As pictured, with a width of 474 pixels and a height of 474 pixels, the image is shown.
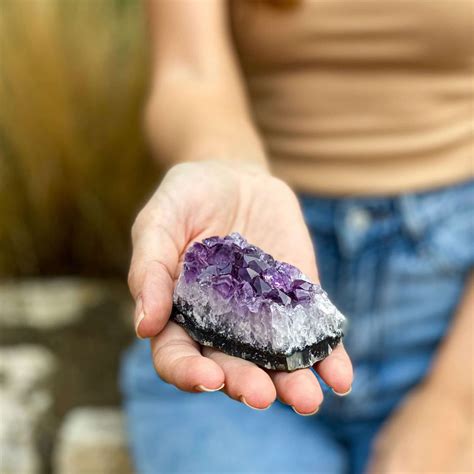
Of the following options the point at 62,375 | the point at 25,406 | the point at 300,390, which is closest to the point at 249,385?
the point at 300,390

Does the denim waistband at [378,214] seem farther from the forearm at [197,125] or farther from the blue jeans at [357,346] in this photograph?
the forearm at [197,125]

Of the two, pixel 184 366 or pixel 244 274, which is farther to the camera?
pixel 244 274

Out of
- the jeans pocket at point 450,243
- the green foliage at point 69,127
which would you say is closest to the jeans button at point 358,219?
the jeans pocket at point 450,243

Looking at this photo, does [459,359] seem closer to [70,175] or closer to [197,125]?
[197,125]

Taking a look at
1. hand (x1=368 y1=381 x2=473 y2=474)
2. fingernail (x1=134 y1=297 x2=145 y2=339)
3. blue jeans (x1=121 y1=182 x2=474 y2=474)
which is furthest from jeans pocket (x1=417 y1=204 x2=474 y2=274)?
fingernail (x1=134 y1=297 x2=145 y2=339)

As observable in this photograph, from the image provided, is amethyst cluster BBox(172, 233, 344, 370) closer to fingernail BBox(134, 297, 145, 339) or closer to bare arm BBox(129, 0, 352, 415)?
bare arm BBox(129, 0, 352, 415)

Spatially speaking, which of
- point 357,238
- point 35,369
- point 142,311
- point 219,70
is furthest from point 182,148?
point 35,369
